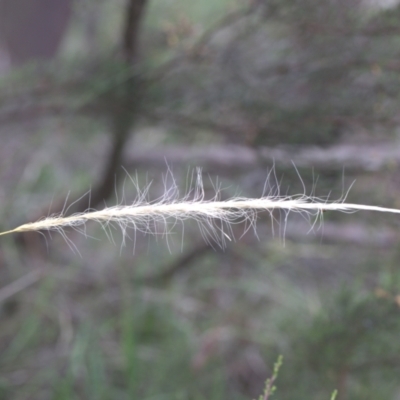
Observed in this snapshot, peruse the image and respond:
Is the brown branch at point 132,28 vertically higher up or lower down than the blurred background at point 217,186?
higher up

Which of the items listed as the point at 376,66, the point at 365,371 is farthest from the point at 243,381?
the point at 376,66

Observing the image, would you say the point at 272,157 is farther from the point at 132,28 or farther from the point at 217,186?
the point at 132,28

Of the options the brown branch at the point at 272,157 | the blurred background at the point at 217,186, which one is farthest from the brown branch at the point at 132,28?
the brown branch at the point at 272,157

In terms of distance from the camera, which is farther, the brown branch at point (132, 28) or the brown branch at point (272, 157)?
the brown branch at point (272, 157)

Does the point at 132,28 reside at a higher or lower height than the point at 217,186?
higher

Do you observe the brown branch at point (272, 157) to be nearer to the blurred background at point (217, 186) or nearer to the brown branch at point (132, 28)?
the blurred background at point (217, 186)

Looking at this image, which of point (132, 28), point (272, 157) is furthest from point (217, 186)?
point (132, 28)

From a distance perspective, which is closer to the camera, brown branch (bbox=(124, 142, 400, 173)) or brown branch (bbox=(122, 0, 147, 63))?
brown branch (bbox=(122, 0, 147, 63))

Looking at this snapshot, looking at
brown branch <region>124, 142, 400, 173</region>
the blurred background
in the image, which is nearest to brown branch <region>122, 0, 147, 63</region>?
the blurred background

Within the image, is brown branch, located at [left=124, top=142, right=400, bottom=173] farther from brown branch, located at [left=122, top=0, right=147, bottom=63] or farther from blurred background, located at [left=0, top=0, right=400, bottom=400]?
brown branch, located at [left=122, top=0, right=147, bottom=63]
